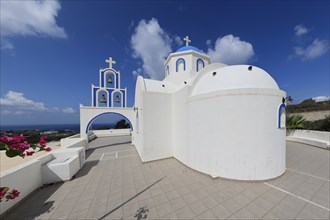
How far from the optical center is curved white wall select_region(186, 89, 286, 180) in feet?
17.7

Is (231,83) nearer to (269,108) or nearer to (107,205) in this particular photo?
(269,108)

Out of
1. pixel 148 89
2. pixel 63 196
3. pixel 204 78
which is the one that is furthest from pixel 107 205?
pixel 204 78

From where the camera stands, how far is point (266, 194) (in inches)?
183

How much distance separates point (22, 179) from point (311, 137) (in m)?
21.4

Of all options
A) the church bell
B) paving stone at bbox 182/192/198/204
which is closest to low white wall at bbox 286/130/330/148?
paving stone at bbox 182/192/198/204

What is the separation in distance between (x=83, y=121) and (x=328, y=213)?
1617cm

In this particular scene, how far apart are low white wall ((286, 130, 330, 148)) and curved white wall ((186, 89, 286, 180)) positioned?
920cm

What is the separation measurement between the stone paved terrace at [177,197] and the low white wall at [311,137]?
613 cm

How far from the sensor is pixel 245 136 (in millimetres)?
5398

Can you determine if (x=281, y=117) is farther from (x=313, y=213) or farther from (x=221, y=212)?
(x=221, y=212)

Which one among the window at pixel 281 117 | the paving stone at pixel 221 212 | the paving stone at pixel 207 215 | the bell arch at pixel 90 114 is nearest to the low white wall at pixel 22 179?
the paving stone at pixel 207 215

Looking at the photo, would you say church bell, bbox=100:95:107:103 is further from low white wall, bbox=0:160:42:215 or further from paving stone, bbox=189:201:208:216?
paving stone, bbox=189:201:208:216

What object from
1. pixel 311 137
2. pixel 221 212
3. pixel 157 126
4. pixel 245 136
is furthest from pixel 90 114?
pixel 311 137

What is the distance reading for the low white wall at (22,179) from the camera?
3998 mm
